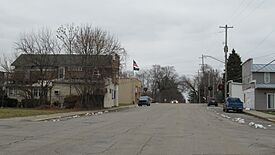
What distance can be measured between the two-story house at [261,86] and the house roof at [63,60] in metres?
19.8

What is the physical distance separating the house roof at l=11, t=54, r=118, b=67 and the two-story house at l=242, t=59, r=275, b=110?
19800 mm

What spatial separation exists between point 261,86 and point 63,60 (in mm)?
27932

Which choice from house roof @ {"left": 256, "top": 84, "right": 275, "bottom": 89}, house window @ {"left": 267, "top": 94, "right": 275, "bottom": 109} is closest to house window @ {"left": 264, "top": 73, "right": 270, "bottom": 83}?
house roof @ {"left": 256, "top": 84, "right": 275, "bottom": 89}

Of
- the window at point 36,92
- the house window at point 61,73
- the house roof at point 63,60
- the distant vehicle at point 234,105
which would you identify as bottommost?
the distant vehicle at point 234,105

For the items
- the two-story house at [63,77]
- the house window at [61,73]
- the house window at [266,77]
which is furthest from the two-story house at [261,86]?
the house window at [61,73]

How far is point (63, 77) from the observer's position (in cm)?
6538

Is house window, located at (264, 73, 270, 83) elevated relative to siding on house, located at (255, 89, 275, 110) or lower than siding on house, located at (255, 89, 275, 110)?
elevated

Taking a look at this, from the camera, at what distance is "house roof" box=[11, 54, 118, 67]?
181 ft

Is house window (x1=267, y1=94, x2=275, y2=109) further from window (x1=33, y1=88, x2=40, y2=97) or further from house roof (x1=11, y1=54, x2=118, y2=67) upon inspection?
window (x1=33, y1=88, x2=40, y2=97)

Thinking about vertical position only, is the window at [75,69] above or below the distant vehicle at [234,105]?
above

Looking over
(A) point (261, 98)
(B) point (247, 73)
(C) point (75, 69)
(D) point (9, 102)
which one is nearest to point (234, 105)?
(A) point (261, 98)

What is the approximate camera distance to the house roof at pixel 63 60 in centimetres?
5531

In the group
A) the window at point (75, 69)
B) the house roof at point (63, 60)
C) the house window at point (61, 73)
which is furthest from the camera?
the house window at point (61, 73)

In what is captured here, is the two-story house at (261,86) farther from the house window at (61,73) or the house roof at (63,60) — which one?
the house window at (61,73)
